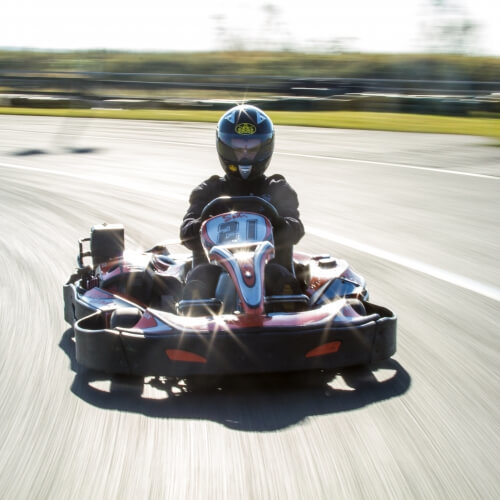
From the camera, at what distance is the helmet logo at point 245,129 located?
456 cm

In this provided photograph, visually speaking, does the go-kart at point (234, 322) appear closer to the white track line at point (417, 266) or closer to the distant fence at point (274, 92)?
the white track line at point (417, 266)

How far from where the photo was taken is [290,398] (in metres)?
3.40

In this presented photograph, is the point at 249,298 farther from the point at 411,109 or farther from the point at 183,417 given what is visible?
the point at 411,109

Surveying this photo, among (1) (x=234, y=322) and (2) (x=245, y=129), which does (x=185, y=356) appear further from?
(2) (x=245, y=129)

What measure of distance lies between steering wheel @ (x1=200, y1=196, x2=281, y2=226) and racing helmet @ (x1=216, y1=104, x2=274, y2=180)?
443 mm

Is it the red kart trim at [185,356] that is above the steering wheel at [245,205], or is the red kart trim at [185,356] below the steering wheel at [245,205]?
below

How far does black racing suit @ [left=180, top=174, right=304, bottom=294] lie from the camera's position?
4.30 m

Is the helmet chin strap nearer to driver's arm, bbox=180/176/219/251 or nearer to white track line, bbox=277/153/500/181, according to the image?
driver's arm, bbox=180/176/219/251

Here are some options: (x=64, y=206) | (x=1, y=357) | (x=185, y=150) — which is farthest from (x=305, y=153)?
(x=1, y=357)

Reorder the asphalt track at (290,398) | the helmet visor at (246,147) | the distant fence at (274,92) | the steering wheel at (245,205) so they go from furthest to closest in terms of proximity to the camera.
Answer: the distant fence at (274,92), the helmet visor at (246,147), the steering wheel at (245,205), the asphalt track at (290,398)

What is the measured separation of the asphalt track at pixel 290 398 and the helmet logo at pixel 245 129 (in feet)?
4.41

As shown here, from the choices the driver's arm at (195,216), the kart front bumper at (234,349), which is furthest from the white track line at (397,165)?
the kart front bumper at (234,349)

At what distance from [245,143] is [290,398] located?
1.68 metres

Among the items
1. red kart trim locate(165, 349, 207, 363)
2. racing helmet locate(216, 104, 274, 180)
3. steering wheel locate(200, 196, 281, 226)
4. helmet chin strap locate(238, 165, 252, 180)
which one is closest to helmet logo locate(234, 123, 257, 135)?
racing helmet locate(216, 104, 274, 180)
